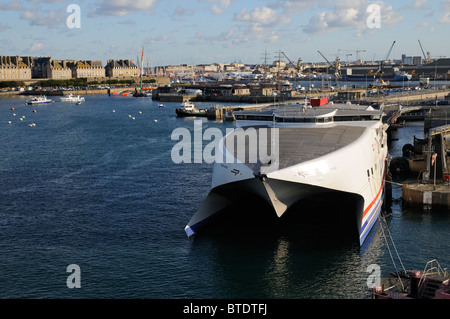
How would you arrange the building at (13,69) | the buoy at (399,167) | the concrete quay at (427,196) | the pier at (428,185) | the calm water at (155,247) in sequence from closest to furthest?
1. the calm water at (155,247)
2. the concrete quay at (427,196)
3. the pier at (428,185)
4. the buoy at (399,167)
5. the building at (13,69)

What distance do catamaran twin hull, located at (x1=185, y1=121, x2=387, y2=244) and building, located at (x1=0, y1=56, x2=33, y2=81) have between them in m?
184

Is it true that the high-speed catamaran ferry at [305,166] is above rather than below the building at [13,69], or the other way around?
below

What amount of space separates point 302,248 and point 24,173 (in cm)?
2574

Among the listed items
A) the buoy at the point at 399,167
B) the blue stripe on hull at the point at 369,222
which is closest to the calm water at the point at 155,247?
the blue stripe on hull at the point at 369,222

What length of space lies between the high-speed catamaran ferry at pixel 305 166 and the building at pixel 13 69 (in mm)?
182202

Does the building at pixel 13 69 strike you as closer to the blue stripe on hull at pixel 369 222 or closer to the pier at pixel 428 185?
the pier at pixel 428 185

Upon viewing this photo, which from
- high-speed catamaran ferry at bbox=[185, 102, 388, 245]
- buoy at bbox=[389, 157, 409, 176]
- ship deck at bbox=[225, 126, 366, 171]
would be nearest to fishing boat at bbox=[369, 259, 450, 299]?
high-speed catamaran ferry at bbox=[185, 102, 388, 245]

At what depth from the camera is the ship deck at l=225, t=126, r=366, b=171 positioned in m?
23.7

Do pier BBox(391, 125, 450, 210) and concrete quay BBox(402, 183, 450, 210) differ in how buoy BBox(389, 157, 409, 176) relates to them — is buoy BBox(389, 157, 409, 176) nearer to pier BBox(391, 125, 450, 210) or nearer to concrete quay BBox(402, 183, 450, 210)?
pier BBox(391, 125, 450, 210)

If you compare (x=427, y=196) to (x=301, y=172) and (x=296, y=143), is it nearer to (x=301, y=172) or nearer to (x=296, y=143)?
(x=296, y=143)

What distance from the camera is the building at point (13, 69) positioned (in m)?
194

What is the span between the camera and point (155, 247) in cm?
2378

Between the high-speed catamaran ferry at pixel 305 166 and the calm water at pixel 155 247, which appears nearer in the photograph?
the calm water at pixel 155 247

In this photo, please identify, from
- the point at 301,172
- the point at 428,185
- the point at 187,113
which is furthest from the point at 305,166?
the point at 187,113
